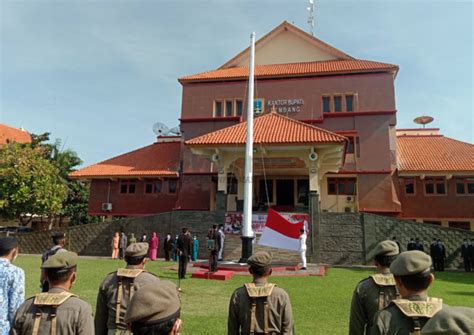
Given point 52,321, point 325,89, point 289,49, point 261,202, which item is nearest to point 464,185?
point 325,89

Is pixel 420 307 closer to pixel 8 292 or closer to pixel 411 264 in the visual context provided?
pixel 411 264

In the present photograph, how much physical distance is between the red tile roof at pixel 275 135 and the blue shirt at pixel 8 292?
46.5 feet

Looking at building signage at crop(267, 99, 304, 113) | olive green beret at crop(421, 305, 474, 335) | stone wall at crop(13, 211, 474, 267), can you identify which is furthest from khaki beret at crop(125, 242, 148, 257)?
building signage at crop(267, 99, 304, 113)

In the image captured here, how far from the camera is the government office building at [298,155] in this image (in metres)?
20.9

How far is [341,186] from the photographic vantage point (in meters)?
23.0

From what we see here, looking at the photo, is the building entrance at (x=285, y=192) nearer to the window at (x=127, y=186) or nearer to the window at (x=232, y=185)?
the window at (x=232, y=185)

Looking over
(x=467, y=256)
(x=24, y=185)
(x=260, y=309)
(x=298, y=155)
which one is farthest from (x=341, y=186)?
(x=24, y=185)

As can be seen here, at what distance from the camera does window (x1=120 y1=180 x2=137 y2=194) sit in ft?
84.9

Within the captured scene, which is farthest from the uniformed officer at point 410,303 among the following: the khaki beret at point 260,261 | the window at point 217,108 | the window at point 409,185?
the window at point 217,108

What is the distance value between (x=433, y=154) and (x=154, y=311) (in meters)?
25.3

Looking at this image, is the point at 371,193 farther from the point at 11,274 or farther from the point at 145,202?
the point at 11,274

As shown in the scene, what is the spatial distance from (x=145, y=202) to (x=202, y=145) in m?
9.44

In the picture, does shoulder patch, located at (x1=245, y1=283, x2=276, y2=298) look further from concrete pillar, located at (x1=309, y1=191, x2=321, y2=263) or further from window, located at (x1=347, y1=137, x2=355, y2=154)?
window, located at (x1=347, y1=137, x2=355, y2=154)

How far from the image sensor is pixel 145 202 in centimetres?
2545
